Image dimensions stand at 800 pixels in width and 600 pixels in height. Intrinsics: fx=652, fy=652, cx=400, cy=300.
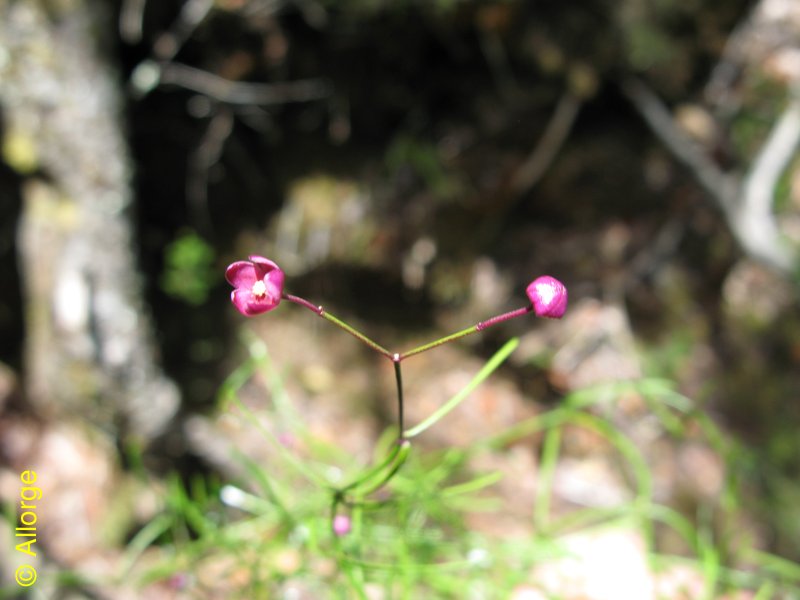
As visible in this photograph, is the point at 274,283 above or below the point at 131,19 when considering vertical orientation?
below

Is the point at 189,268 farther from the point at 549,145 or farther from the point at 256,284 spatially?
the point at 256,284

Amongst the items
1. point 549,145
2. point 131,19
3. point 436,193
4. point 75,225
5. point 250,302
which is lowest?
point 250,302

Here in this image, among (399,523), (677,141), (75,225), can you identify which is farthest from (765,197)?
(75,225)

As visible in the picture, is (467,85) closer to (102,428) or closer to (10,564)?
(102,428)

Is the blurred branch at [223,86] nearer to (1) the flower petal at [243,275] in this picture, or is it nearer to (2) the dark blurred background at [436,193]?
(2) the dark blurred background at [436,193]

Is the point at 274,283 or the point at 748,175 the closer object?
the point at 274,283

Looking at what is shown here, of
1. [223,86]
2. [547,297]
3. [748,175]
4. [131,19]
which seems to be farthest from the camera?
[748,175]

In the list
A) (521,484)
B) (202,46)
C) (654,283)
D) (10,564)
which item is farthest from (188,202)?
(654,283)
